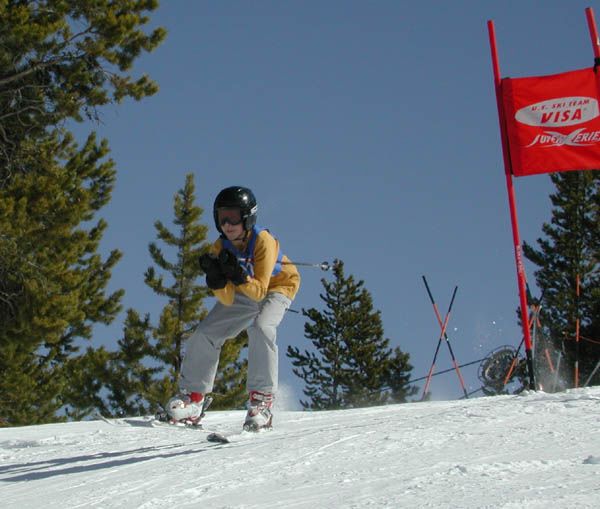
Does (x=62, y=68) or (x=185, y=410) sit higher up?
(x=62, y=68)

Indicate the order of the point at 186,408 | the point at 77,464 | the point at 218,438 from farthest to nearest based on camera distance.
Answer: the point at 186,408, the point at 218,438, the point at 77,464

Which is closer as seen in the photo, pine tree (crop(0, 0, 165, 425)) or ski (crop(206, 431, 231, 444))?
ski (crop(206, 431, 231, 444))

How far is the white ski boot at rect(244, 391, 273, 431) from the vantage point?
5230mm

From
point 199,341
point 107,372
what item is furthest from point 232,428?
point 107,372

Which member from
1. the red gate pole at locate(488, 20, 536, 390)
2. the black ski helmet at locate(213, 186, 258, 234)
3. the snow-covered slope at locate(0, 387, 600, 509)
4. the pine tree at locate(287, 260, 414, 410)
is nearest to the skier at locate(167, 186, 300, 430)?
the black ski helmet at locate(213, 186, 258, 234)

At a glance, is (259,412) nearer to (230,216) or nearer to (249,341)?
(249,341)

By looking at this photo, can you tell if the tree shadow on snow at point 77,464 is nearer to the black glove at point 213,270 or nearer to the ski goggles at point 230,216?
the black glove at point 213,270

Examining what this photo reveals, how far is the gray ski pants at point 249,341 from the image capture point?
5.35 meters

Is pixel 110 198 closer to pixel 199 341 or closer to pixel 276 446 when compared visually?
pixel 199 341

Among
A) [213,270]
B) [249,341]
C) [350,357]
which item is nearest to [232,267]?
[213,270]

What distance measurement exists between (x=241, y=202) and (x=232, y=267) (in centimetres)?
45

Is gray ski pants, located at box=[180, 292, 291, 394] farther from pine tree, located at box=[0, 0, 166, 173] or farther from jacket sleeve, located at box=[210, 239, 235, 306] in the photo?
pine tree, located at box=[0, 0, 166, 173]

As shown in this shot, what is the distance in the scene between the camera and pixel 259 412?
530 cm

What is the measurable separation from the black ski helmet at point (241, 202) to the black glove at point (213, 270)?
296 millimetres
